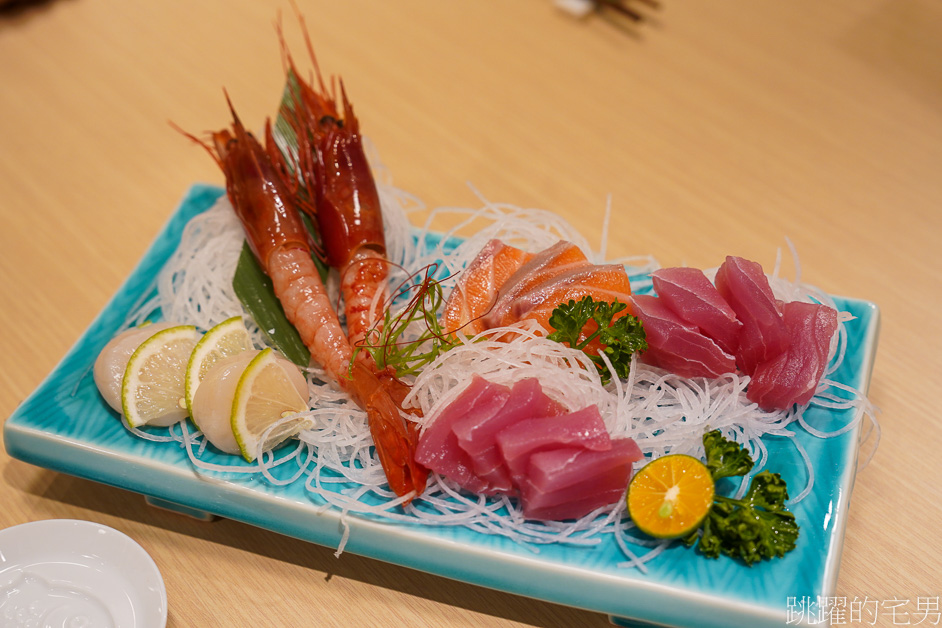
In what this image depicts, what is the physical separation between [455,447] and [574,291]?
638mm

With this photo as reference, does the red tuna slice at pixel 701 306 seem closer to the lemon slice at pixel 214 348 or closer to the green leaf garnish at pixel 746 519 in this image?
the green leaf garnish at pixel 746 519

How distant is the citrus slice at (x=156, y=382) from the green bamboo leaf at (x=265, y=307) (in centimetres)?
31

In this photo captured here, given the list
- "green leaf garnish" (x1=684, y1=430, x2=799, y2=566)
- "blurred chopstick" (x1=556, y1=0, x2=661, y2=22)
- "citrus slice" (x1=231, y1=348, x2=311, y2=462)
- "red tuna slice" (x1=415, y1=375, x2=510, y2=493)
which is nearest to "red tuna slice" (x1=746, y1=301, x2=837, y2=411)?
"green leaf garnish" (x1=684, y1=430, x2=799, y2=566)

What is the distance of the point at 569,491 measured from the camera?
2.03 metres

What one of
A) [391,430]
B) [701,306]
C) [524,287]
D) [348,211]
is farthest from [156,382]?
[701,306]

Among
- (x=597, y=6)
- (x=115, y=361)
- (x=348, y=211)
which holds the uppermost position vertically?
(x=597, y=6)

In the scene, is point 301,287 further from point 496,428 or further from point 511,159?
point 511,159

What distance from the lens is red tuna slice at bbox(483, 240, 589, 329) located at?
8.09 feet

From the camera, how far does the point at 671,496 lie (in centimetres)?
203

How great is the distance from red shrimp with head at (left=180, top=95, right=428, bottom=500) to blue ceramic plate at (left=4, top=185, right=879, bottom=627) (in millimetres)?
225

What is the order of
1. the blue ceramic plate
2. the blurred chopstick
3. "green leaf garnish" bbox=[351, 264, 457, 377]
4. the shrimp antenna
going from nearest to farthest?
the blue ceramic plate, "green leaf garnish" bbox=[351, 264, 457, 377], the shrimp antenna, the blurred chopstick

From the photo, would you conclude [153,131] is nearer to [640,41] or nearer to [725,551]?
[640,41]

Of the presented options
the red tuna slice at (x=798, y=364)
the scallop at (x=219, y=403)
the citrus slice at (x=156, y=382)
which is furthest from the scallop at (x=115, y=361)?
the red tuna slice at (x=798, y=364)

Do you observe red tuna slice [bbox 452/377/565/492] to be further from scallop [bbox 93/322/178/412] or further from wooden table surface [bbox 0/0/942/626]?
scallop [bbox 93/322/178/412]
